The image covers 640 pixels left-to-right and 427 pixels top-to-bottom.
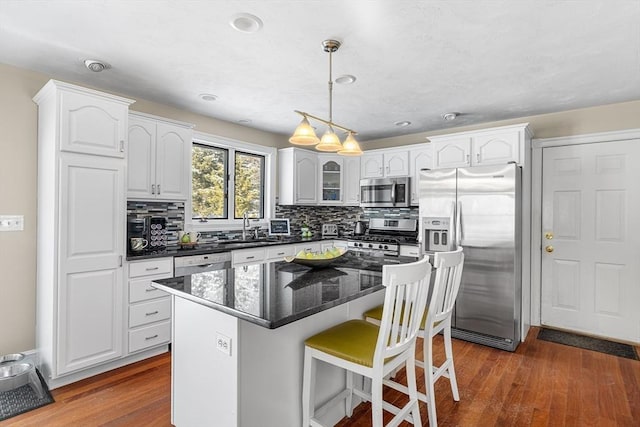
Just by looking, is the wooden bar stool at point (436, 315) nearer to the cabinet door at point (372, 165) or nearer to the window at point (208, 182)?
the window at point (208, 182)

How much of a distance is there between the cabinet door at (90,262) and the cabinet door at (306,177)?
2.54m

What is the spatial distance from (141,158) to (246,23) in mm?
1806

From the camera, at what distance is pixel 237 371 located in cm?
153

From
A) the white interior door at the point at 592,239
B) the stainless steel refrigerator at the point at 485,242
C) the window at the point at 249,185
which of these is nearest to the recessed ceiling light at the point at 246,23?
the stainless steel refrigerator at the point at 485,242

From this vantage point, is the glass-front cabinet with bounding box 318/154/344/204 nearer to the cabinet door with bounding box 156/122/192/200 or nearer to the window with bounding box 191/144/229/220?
the window with bounding box 191/144/229/220

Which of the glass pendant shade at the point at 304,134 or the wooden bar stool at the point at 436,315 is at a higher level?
the glass pendant shade at the point at 304,134

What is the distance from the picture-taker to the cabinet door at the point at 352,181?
17.1 ft

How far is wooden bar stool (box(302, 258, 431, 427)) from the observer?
1.50 metres

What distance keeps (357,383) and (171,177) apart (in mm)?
2629

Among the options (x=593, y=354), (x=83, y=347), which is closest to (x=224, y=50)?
(x=83, y=347)

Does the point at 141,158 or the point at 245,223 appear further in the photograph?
the point at 245,223

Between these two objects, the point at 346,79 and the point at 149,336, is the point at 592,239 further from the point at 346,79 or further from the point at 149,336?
the point at 149,336

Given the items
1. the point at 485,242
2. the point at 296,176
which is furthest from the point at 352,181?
the point at 485,242

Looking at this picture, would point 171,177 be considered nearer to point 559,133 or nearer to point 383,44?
point 383,44
